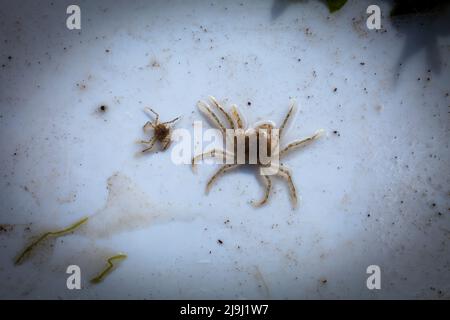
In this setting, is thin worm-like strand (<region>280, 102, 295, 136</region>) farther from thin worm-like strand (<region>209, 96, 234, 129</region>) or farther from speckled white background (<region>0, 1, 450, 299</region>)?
thin worm-like strand (<region>209, 96, 234, 129</region>)

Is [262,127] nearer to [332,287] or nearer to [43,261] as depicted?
[332,287]

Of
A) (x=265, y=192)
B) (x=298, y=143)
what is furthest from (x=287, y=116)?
(x=265, y=192)

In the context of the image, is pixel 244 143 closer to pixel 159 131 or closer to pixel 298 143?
pixel 298 143

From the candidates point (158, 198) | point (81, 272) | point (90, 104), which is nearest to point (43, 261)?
point (81, 272)

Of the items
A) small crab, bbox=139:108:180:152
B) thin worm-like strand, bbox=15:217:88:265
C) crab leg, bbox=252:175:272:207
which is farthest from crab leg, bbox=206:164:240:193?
thin worm-like strand, bbox=15:217:88:265

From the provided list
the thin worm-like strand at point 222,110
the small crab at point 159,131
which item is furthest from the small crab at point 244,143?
the small crab at point 159,131

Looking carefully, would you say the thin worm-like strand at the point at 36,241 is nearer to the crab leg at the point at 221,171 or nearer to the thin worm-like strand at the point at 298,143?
the crab leg at the point at 221,171
